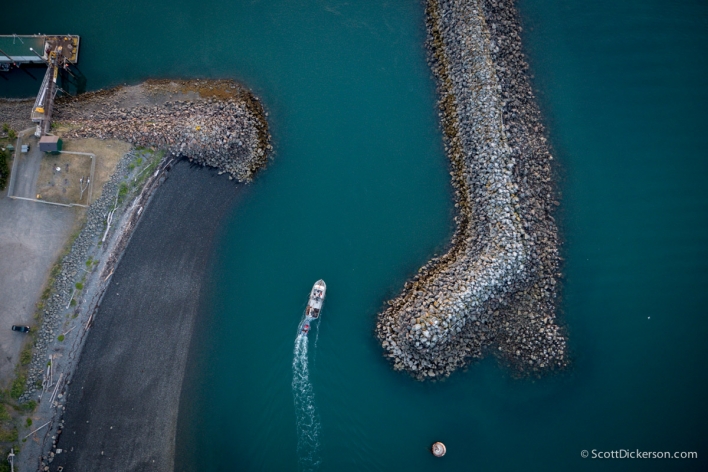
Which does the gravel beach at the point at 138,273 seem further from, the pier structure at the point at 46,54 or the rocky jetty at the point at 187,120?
the pier structure at the point at 46,54

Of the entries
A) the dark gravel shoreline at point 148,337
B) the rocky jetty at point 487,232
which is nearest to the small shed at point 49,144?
the dark gravel shoreline at point 148,337

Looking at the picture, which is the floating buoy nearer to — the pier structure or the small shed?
the small shed

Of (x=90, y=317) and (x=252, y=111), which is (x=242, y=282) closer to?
(x=90, y=317)

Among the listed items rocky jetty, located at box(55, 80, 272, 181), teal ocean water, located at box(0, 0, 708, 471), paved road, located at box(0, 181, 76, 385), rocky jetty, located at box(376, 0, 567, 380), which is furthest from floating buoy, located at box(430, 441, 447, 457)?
paved road, located at box(0, 181, 76, 385)

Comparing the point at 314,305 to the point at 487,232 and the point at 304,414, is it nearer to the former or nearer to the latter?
the point at 304,414

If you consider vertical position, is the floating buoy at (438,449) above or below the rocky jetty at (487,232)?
below

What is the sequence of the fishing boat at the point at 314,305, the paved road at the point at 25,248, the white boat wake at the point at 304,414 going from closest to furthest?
the white boat wake at the point at 304,414 → the fishing boat at the point at 314,305 → the paved road at the point at 25,248

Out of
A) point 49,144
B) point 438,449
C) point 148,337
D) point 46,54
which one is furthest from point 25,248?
point 438,449
